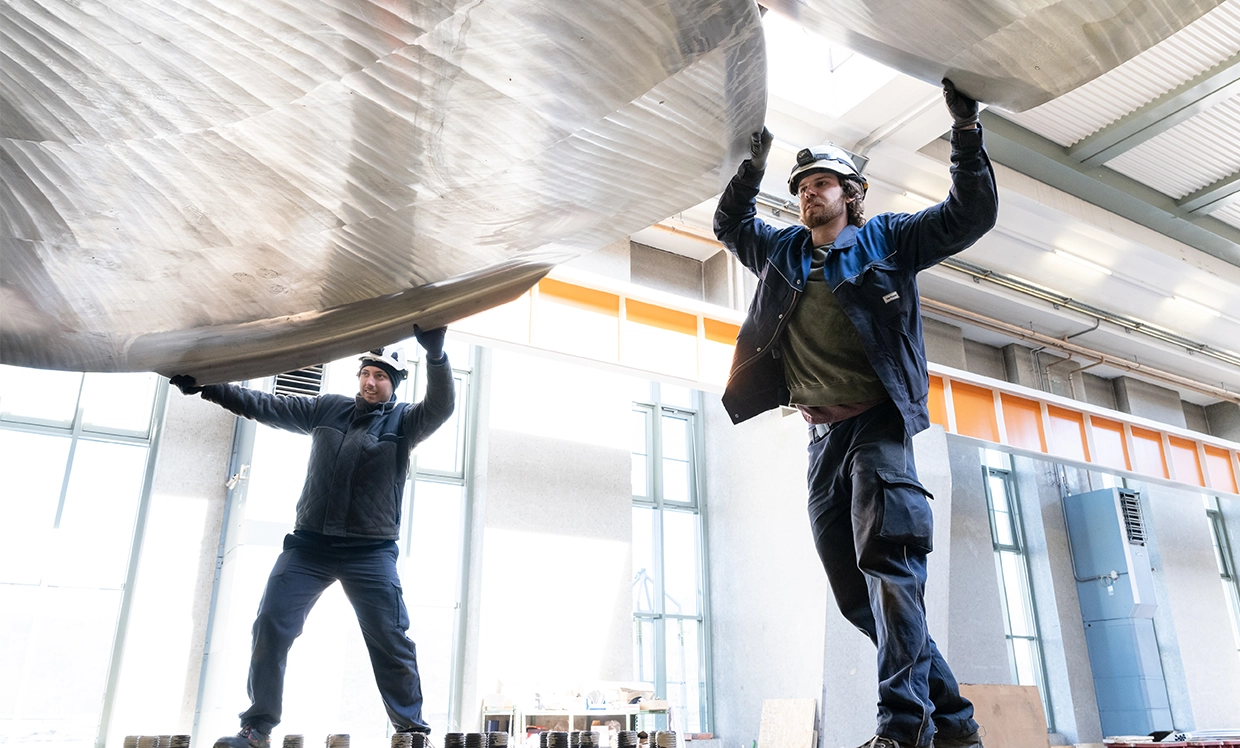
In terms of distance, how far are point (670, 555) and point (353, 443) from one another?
29.6ft

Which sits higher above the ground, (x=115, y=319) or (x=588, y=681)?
(x=115, y=319)

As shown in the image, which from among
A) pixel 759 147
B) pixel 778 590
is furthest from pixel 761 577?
pixel 759 147

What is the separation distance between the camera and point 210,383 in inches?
127

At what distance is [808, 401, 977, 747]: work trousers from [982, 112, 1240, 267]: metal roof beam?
821cm

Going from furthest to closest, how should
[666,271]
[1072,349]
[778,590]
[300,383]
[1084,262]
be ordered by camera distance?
[1072,349]
[666,271]
[1084,262]
[778,590]
[300,383]

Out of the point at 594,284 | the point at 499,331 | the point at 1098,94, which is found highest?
the point at 1098,94

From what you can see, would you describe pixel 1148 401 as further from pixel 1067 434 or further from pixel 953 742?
pixel 953 742

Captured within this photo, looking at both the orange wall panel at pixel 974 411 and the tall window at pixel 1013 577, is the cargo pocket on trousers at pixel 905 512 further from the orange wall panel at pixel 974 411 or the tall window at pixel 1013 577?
the tall window at pixel 1013 577

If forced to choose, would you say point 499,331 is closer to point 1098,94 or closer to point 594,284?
point 594,284

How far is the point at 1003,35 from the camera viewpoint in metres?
1.78

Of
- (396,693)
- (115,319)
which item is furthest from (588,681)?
(115,319)

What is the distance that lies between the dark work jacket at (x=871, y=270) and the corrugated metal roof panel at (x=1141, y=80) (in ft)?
20.1

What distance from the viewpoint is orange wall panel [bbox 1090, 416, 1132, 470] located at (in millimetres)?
11266

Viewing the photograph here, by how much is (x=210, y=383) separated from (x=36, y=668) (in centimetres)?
705
